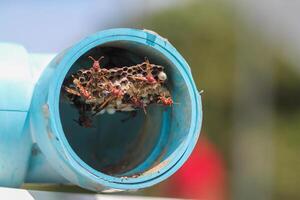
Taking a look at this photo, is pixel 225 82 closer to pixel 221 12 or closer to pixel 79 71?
pixel 221 12

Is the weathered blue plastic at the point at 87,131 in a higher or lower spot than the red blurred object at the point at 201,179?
higher

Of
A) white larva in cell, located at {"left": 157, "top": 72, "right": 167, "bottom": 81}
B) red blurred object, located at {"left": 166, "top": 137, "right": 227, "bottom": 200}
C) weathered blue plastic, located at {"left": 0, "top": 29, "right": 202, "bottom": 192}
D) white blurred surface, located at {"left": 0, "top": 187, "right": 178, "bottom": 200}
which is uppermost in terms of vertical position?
white larva in cell, located at {"left": 157, "top": 72, "right": 167, "bottom": 81}

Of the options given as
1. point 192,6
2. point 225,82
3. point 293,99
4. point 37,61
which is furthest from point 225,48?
point 37,61

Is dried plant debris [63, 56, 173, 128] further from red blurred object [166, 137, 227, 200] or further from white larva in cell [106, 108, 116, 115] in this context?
red blurred object [166, 137, 227, 200]

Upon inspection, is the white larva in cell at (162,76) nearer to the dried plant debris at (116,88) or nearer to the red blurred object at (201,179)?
the dried plant debris at (116,88)

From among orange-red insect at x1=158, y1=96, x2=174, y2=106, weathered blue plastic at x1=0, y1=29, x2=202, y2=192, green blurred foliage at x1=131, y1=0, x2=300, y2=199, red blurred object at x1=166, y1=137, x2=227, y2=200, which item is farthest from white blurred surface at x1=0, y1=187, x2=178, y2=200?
green blurred foliage at x1=131, y1=0, x2=300, y2=199

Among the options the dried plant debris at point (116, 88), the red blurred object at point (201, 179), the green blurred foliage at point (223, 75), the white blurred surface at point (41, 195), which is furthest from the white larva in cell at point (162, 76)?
the green blurred foliage at point (223, 75)
